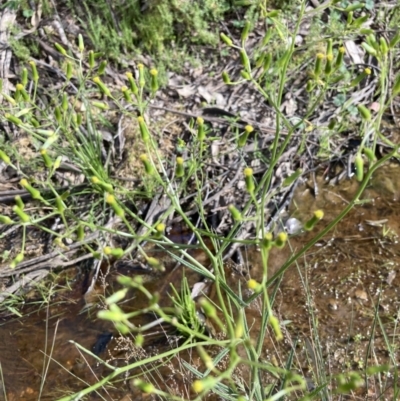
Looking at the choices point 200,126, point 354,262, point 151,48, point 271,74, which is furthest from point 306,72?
point 200,126

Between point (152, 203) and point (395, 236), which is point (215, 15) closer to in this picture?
point (152, 203)

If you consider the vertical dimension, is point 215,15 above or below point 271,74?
above

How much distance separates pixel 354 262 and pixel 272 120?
3.17 feet

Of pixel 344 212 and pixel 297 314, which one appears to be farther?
pixel 297 314

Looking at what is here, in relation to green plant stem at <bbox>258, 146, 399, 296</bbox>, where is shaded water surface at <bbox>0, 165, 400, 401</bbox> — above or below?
below

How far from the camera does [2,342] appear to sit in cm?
251

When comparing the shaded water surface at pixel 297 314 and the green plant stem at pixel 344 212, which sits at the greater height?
the green plant stem at pixel 344 212

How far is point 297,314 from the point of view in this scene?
247 cm

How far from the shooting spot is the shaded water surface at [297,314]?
2311 millimetres

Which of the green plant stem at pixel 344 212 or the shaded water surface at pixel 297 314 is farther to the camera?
the shaded water surface at pixel 297 314

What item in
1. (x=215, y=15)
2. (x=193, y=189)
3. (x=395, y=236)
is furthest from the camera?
(x=215, y=15)

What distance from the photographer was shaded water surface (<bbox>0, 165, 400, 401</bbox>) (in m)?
2.31

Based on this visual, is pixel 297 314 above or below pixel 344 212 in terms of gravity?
below

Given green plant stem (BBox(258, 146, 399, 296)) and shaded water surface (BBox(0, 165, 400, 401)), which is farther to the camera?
shaded water surface (BBox(0, 165, 400, 401))
